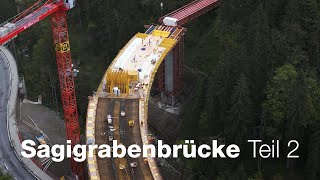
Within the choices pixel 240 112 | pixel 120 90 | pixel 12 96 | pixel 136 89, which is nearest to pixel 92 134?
pixel 120 90

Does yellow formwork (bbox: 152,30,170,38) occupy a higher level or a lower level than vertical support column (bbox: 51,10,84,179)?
higher

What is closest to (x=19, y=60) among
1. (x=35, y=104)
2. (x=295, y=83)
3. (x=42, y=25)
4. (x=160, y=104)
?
(x=42, y=25)

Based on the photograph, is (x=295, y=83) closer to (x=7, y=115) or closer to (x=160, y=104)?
(x=160, y=104)

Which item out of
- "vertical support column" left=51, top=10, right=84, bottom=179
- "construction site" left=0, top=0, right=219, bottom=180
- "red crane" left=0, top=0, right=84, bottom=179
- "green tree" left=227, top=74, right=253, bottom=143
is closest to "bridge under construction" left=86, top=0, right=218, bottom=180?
"construction site" left=0, top=0, right=219, bottom=180

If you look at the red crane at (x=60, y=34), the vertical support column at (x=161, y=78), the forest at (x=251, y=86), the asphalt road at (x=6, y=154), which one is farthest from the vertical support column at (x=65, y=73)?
the vertical support column at (x=161, y=78)

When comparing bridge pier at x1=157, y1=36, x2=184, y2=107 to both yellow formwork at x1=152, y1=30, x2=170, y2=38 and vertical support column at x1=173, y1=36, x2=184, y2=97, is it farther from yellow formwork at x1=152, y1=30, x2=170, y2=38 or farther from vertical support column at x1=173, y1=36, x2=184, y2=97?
yellow formwork at x1=152, y1=30, x2=170, y2=38

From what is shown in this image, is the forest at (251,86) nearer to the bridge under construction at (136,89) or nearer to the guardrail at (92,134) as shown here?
the bridge under construction at (136,89)

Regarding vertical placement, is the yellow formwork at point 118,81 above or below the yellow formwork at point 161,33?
below
